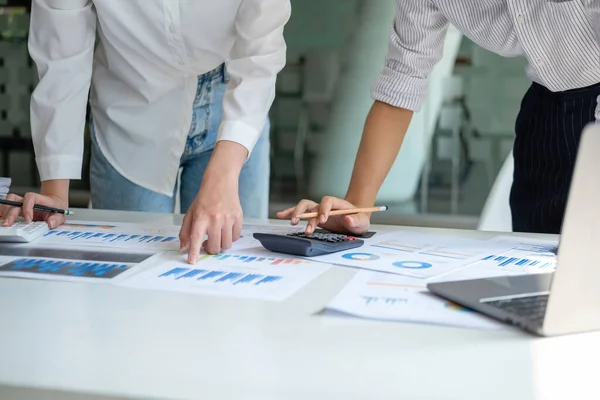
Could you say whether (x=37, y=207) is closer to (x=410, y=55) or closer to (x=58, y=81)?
(x=58, y=81)

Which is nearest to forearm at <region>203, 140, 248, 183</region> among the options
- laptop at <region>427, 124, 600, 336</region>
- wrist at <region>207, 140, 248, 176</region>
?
wrist at <region>207, 140, 248, 176</region>

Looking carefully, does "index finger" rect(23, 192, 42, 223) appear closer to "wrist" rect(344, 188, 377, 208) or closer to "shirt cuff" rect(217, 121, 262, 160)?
"shirt cuff" rect(217, 121, 262, 160)

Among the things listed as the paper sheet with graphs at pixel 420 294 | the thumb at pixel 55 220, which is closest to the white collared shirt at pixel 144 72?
the thumb at pixel 55 220

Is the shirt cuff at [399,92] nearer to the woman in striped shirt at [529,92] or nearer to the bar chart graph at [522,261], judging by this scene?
the woman in striped shirt at [529,92]

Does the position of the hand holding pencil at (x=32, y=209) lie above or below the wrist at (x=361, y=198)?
below

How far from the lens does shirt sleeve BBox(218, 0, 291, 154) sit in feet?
4.40

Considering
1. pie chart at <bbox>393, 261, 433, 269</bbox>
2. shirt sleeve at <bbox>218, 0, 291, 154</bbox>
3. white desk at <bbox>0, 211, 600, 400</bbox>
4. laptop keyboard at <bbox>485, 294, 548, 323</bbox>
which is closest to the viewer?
white desk at <bbox>0, 211, 600, 400</bbox>

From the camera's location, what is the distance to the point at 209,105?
1.70 meters

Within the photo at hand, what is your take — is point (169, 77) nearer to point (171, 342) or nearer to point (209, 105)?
point (209, 105)

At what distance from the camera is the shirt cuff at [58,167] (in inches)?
58.1

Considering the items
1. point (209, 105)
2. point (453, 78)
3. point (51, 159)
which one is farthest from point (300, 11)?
point (51, 159)

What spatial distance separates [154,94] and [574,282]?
1.16 metres

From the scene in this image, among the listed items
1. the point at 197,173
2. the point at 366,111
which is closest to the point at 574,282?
the point at 197,173

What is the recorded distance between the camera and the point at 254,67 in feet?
4.53
